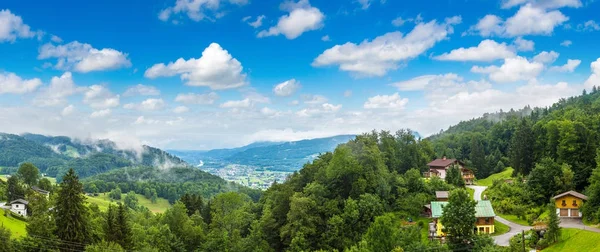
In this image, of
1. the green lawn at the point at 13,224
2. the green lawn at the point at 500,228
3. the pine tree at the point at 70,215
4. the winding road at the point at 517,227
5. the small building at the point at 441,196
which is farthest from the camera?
the green lawn at the point at 13,224

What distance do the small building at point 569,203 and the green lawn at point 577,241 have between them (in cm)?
923

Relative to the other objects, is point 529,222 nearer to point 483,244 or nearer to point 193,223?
point 483,244

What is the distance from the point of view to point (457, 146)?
490ft

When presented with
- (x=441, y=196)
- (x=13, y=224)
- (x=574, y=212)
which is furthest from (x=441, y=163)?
(x=13, y=224)

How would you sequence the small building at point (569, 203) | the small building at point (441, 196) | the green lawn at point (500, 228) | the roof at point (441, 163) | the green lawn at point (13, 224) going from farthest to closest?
the roof at point (441, 163), the green lawn at point (13, 224), the small building at point (441, 196), the small building at point (569, 203), the green lawn at point (500, 228)

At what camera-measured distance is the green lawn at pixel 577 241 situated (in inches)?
1765

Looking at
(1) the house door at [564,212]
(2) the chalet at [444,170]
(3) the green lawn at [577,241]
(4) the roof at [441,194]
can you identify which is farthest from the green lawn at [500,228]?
(2) the chalet at [444,170]

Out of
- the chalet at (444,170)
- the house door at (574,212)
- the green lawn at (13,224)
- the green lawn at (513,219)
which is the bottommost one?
the green lawn at (13,224)

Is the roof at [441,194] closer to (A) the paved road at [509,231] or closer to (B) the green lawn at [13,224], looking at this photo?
(A) the paved road at [509,231]

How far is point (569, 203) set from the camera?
6031cm

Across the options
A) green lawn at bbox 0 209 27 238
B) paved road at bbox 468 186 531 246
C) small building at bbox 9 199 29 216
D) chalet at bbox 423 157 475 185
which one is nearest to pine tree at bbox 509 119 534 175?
chalet at bbox 423 157 475 185

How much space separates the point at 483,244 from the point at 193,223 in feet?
157

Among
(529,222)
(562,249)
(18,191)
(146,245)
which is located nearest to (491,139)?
(529,222)

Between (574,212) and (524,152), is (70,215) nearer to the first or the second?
(574,212)
